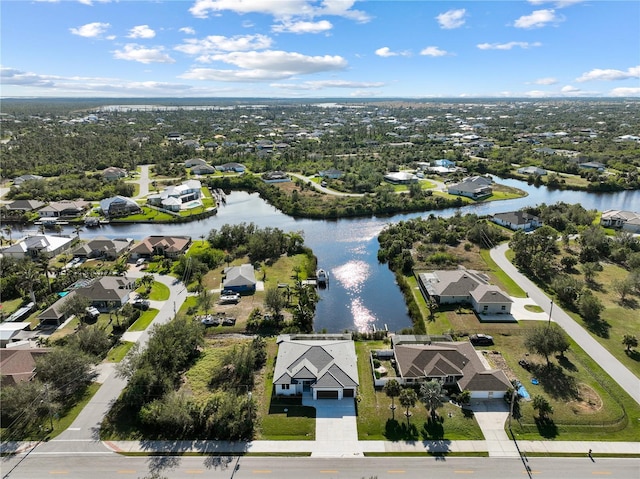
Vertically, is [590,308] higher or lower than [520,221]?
lower

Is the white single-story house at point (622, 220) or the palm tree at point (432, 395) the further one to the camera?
the white single-story house at point (622, 220)

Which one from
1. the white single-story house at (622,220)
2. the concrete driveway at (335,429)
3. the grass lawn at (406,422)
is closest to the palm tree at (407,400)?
the grass lawn at (406,422)

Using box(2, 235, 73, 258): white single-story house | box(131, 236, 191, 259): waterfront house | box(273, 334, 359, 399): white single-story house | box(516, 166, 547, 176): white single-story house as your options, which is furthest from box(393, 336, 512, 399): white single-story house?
box(516, 166, 547, 176): white single-story house

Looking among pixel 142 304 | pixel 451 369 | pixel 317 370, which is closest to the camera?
pixel 317 370

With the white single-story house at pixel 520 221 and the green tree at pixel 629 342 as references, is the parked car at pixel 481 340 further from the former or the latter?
the white single-story house at pixel 520 221

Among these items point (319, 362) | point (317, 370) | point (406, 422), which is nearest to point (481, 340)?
point (406, 422)

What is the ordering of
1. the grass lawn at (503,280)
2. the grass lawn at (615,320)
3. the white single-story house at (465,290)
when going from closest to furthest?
the grass lawn at (615,320) → the white single-story house at (465,290) → the grass lawn at (503,280)

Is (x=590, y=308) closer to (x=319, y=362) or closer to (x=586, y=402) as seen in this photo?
(x=586, y=402)
